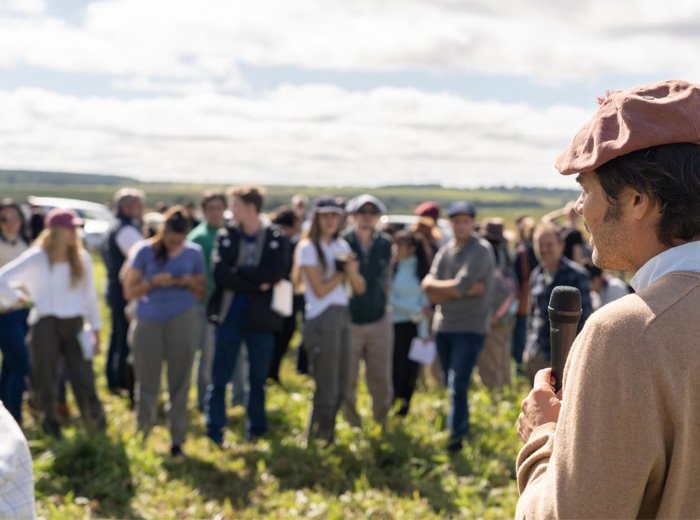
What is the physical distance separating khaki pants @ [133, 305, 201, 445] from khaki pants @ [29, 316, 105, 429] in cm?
46

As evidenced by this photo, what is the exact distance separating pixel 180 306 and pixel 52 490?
1.67m

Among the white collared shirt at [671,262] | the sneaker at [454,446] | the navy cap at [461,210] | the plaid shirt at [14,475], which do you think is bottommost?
the sneaker at [454,446]

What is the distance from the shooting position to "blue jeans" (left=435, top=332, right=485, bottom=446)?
22.1ft

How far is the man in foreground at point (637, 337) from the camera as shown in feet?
4.66

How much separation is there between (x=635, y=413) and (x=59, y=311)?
238 inches

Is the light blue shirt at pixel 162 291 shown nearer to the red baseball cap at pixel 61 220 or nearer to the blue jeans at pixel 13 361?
the red baseball cap at pixel 61 220

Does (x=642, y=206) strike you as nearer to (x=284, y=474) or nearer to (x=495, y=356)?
(x=284, y=474)

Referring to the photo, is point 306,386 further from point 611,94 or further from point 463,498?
point 611,94

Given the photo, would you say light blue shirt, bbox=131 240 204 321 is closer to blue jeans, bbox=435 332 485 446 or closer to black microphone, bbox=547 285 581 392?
blue jeans, bbox=435 332 485 446

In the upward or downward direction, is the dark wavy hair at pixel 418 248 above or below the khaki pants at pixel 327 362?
above


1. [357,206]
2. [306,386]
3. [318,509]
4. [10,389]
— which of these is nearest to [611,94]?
[318,509]

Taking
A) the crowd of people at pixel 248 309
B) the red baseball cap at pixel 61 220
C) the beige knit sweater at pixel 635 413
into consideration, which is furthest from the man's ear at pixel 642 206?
the red baseball cap at pixel 61 220

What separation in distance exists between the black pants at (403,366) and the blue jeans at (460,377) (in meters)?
1.32

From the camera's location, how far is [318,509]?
574 centimetres
